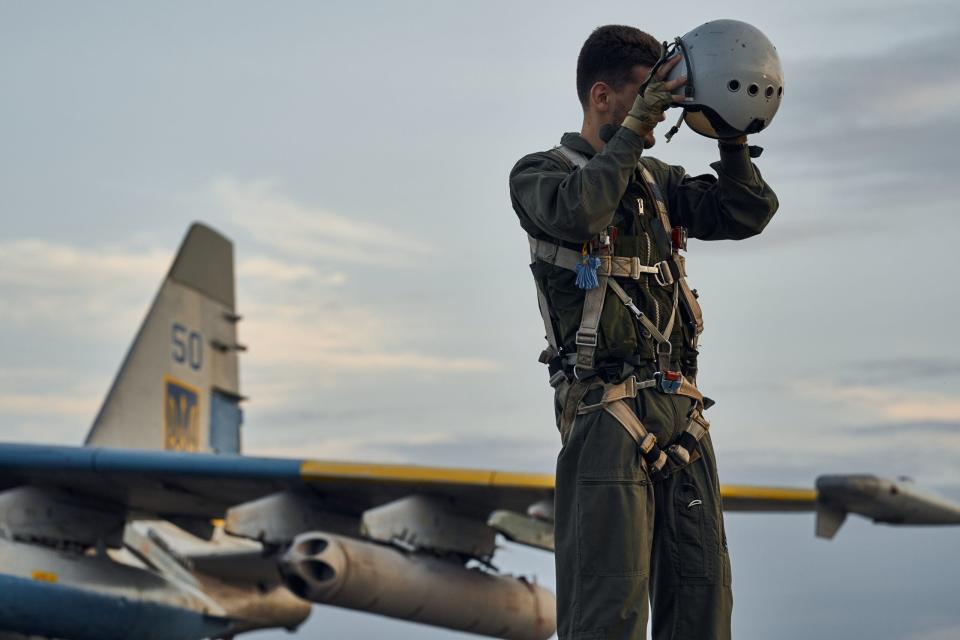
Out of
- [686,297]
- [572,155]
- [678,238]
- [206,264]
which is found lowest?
[686,297]

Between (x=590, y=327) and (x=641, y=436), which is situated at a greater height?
(x=590, y=327)

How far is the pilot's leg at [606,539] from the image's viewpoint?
11.2 ft

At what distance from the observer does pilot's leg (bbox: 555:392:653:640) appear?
341cm

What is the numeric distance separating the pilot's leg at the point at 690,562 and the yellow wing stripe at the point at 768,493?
630 cm

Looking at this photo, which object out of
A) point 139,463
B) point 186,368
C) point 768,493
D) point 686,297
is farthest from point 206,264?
point 686,297

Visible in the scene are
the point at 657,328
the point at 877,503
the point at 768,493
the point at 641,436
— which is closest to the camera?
the point at 641,436

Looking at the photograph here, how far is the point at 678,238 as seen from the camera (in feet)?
12.2

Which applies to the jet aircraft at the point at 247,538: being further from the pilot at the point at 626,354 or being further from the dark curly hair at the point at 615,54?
the dark curly hair at the point at 615,54

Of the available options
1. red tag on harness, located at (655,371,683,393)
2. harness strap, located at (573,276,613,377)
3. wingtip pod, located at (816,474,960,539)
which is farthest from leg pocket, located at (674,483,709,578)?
wingtip pod, located at (816,474,960,539)

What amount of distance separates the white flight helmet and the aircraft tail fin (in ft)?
32.3

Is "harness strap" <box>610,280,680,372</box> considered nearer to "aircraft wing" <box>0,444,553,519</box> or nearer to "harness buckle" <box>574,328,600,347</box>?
"harness buckle" <box>574,328,600,347</box>

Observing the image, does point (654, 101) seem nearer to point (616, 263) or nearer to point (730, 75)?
point (730, 75)

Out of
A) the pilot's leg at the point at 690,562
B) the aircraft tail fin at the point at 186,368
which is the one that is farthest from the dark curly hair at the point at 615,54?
the aircraft tail fin at the point at 186,368

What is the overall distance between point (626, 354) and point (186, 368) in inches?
416
